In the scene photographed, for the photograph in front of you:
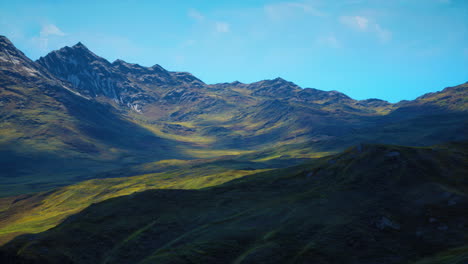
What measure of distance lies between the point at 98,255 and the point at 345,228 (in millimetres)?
56710

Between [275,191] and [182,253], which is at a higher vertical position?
[275,191]

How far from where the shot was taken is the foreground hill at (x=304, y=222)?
71438 mm

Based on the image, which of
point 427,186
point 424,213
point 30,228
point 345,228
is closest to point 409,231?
point 424,213

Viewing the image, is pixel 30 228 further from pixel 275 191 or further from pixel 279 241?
pixel 279 241

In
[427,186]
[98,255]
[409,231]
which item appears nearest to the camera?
[409,231]

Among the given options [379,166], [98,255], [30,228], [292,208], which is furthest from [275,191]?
[30,228]

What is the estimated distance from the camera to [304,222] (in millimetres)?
84625

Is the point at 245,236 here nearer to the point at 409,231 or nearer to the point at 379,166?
the point at 409,231

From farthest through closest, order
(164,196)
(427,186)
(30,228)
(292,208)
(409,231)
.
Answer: (30,228)
(164,196)
(292,208)
(427,186)
(409,231)

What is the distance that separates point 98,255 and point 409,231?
229ft

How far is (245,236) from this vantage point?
8212 cm

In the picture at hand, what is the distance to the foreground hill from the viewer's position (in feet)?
234

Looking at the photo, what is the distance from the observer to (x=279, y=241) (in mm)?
76562

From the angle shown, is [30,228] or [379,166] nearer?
[379,166]
